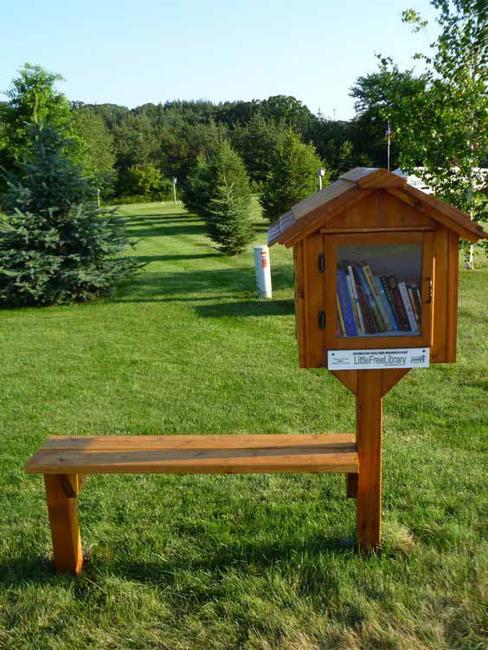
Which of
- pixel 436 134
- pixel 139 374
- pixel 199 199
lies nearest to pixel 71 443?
pixel 139 374

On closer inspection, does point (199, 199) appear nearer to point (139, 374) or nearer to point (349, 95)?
point (139, 374)

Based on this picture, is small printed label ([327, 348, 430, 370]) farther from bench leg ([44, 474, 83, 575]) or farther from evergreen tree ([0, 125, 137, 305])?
evergreen tree ([0, 125, 137, 305])

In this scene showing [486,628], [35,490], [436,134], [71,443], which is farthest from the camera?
[436,134]

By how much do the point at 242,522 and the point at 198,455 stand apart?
740 millimetres

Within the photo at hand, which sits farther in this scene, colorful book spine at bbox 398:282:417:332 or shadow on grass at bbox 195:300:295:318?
shadow on grass at bbox 195:300:295:318

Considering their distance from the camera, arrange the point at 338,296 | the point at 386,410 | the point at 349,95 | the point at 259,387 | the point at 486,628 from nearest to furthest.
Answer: the point at 486,628 < the point at 338,296 < the point at 386,410 < the point at 259,387 < the point at 349,95

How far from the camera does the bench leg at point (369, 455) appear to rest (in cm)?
311

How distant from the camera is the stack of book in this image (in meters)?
3.04

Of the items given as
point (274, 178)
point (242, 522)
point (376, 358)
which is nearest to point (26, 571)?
point (242, 522)

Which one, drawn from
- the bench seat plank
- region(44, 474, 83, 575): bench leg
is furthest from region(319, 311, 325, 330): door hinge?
region(44, 474, 83, 575): bench leg

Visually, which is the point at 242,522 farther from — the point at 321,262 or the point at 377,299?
the point at 321,262

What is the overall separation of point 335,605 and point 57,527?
1487 millimetres

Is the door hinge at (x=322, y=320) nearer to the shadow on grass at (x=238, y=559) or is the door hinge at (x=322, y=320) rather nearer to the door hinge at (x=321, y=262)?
the door hinge at (x=321, y=262)

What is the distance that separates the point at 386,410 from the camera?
18.4 ft
